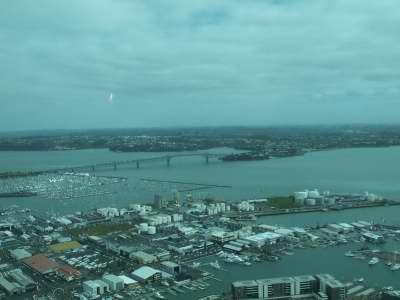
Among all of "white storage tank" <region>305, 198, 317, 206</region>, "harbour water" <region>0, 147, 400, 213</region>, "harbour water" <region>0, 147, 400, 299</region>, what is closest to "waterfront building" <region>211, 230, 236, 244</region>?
"harbour water" <region>0, 147, 400, 299</region>

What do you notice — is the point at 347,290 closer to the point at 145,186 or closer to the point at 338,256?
the point at 338,256

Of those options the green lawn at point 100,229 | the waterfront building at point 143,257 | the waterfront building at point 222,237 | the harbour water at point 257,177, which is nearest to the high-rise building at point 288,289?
the waterfront building at point 143,257

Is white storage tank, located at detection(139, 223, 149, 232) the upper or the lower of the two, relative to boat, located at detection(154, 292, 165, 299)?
upper

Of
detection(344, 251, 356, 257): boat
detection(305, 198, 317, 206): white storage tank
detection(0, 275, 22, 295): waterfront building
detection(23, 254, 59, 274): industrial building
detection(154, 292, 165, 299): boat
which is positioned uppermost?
detection(305, 198, 317, 206): white storage tank

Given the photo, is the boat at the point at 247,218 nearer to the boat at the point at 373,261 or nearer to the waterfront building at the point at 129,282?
the boat at the point at 373,261

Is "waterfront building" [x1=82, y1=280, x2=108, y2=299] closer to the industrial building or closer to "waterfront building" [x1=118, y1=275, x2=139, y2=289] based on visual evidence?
"waterfront building" [x1=118, y1=275, x2=139, y2=289]

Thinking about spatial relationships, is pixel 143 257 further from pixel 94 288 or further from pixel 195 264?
pixel 94 288

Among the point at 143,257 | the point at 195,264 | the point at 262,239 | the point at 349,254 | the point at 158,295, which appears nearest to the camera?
the point at 158,295

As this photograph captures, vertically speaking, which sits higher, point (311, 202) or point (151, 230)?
point (311, 202)

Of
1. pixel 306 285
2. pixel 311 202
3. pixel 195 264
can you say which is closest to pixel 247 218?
pixel 311 202
